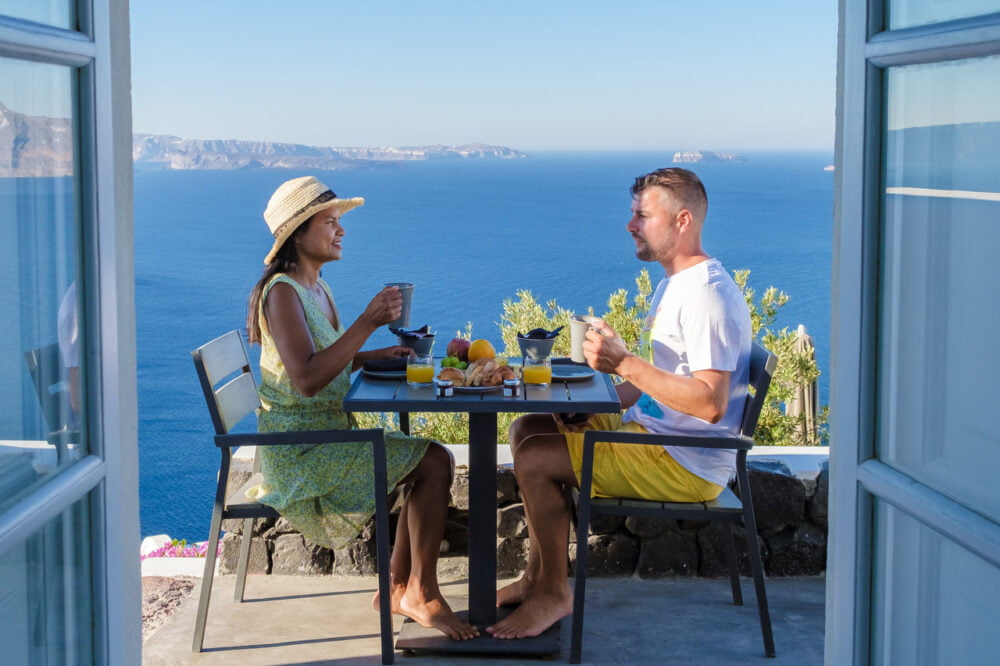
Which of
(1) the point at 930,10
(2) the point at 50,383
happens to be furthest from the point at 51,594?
(1) the point at 930,10

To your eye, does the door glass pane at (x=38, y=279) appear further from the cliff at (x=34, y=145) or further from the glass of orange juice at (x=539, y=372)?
the glass of orange juice at (x=539, y=372)

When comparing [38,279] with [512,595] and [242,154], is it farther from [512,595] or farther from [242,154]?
[242,154]

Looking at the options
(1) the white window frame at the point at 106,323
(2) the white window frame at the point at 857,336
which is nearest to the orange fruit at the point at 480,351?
(1) the white window frame at the point at 106,323

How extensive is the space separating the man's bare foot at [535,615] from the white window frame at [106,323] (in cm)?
151

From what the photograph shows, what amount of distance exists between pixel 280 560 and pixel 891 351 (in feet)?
8.71

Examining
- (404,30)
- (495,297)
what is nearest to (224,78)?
(404,30)

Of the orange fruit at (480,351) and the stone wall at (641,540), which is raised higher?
the orange fruit at (480,351)

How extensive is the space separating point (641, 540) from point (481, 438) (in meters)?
0.89

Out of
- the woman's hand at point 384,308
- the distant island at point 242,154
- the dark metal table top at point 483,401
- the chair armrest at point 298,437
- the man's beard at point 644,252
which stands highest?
the distant island at point 242,154

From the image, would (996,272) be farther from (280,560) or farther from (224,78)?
(224,78)

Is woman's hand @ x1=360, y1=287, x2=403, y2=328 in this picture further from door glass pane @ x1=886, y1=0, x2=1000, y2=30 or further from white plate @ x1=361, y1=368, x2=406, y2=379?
door glass pane @ x1=886, y1=0, x2=1000, y2=30

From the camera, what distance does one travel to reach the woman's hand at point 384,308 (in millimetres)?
3152

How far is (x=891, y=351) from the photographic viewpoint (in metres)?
1.60

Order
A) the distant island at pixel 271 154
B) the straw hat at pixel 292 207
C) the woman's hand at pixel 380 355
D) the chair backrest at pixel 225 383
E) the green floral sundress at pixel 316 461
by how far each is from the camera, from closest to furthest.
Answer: the chair backrest at pixel 225 383, the green floral sundress at pixel 316 461, the straw hat at pixel 292 207, the woman's hand at pixel 380 355, the distant island at pixel 271 154
